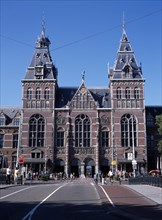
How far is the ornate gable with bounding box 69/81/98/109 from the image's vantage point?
5884cm

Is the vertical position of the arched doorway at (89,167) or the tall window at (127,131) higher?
the tall window at (127,131)

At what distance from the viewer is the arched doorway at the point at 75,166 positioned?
2232 inches

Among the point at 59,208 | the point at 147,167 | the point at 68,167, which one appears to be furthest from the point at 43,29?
the point at 59,208

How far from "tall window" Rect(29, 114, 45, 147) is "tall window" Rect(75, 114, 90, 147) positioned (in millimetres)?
6071

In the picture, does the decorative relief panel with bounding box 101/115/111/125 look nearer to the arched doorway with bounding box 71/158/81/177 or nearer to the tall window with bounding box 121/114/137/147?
the tall window with bounding box 121/114/137/147

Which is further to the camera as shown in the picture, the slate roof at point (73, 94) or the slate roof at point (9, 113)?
the slate roof at point (9, 113)

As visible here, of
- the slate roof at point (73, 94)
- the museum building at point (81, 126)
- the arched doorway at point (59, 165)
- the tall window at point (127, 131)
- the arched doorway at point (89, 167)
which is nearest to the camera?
the museum building at point (81, 126)

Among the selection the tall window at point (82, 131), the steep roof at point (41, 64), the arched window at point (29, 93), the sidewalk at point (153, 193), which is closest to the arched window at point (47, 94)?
the steep roof at point (41, 64)

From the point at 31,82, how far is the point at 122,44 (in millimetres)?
19629

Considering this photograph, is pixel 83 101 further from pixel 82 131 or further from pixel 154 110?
pixel 154 110

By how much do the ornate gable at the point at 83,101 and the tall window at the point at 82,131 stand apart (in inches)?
75.6

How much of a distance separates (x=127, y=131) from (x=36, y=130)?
52.6 feet

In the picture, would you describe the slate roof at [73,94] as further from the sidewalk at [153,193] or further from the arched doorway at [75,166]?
the sidewalk at [153,193]

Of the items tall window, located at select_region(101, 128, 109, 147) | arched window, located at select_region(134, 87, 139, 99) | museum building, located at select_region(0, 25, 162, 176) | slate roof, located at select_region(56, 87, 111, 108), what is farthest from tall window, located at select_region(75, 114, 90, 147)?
arched window, located at select_region(134, 87, 139, 99)
